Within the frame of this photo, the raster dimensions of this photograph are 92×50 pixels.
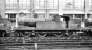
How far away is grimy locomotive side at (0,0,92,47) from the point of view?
5.01 m

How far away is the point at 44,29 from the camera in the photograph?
5062mm

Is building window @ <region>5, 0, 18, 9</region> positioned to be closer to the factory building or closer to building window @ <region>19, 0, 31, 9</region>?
the factory building

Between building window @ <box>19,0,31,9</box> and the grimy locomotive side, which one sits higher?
building window @ <box>19,0,31,9</box>

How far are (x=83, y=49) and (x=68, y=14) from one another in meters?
1.60

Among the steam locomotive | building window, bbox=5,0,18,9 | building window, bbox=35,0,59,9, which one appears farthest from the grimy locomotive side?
building window, bbox=35,0,59,9

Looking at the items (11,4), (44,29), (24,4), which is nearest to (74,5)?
(44,29)

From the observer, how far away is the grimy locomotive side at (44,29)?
501cm

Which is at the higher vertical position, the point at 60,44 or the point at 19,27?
the point at 19,27

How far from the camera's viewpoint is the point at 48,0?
5.51 meters

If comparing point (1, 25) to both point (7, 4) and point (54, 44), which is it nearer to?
point (7, 4)

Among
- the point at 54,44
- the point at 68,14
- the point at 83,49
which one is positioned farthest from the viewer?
the point at 68,14

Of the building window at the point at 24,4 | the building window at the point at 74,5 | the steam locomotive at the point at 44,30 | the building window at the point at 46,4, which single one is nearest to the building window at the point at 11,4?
the building window at the point at 24,4

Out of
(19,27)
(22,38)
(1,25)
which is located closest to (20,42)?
(22,38)

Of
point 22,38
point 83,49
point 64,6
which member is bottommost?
point 83,49
